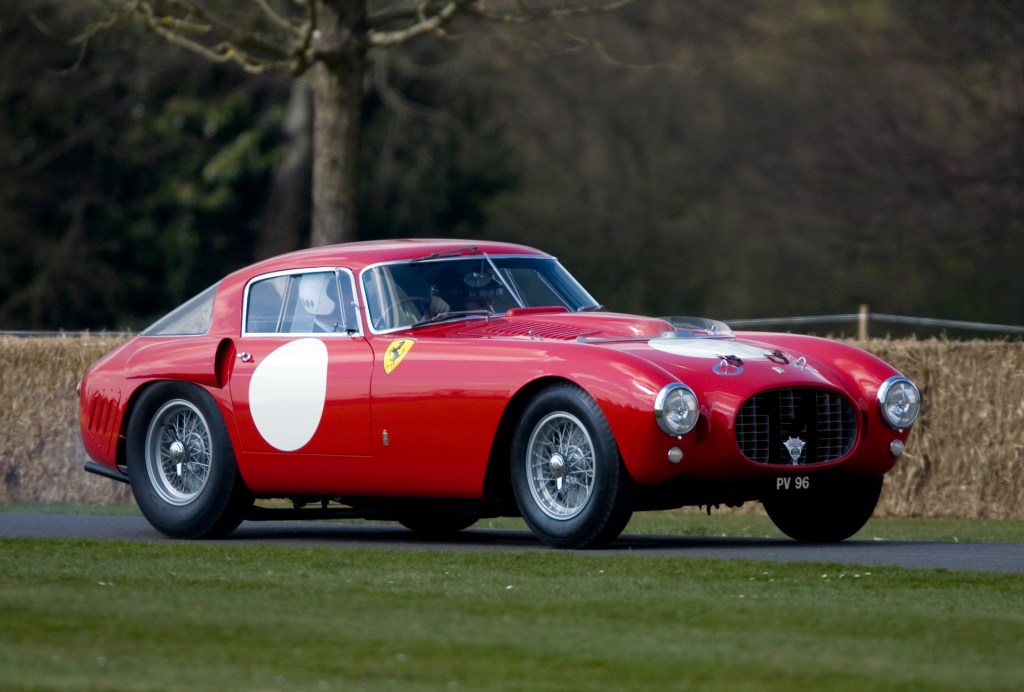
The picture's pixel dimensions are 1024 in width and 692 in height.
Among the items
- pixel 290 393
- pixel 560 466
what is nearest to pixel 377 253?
pixel 290 393

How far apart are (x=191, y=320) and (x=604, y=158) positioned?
30.5m

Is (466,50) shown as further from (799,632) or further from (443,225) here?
(799,632)

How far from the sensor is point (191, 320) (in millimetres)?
11648

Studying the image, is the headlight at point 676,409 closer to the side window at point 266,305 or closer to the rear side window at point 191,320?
the side window at point 266,305

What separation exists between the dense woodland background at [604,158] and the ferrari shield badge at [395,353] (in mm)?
17069

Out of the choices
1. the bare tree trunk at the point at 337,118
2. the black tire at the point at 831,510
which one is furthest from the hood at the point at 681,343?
the bare tree trunk at the point at 337,118

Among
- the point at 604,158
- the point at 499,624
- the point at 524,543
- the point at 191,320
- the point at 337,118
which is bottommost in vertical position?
the point at 524,543

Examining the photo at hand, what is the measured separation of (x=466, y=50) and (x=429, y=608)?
79.8ft

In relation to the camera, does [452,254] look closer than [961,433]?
Yes

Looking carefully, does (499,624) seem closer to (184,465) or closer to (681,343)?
(681,343)

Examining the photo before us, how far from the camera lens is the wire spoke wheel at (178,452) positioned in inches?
441

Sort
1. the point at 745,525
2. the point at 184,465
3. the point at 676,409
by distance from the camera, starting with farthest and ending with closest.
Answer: the point at 745,525 < the point at 184,465 < the point at 676,409

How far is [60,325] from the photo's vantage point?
1251 inches

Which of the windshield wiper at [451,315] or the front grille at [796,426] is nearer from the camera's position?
the front grille at [796,426]
